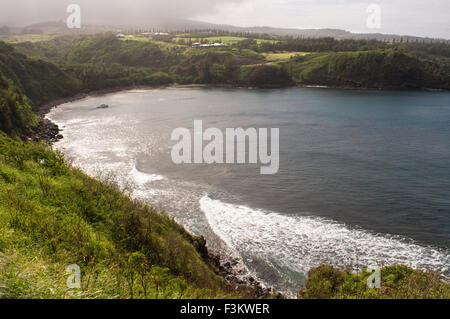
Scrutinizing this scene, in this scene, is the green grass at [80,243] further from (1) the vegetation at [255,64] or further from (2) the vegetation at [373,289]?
(1) the vegetation at [255,64]

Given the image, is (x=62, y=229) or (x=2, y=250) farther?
(x=62, y=229)

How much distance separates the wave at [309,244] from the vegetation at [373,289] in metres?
3.34

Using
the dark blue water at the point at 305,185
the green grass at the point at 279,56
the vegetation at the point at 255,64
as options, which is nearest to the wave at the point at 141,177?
the dark blue water at the point at 305,185

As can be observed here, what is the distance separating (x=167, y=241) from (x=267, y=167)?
2648 cm

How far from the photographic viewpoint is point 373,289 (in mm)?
14883

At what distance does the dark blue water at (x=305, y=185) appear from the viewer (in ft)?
79.4

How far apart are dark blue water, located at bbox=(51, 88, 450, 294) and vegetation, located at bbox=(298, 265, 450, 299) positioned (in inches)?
125

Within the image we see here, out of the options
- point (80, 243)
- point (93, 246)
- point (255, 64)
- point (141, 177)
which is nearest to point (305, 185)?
point (141, 177)

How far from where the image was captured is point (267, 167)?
4212cm

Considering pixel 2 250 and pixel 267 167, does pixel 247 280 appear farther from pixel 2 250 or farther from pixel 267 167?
pixel 267 167

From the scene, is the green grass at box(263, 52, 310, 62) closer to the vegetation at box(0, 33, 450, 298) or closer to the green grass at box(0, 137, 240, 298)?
the vegetation at box(0, 33, 450, 298)

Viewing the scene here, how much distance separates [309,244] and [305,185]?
Answer: 12.1 metres
